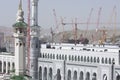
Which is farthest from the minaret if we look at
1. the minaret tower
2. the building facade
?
the minaret tower

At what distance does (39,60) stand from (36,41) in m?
1.51

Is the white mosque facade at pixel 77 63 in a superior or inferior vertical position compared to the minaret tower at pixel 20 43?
inferior

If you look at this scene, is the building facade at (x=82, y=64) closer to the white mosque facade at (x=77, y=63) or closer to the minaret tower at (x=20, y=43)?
the white mosque facade at (x=77, y=63)

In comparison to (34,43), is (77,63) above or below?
below

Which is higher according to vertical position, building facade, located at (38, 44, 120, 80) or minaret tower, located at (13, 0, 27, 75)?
minaret tower, located at (13, 0, 27, 75)

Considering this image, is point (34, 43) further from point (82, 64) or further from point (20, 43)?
point (20, 43)

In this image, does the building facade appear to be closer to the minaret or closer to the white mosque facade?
the white mosque facade

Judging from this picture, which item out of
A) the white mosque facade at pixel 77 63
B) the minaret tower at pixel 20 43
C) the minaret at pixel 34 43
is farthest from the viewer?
the minaret at pixel 34 43

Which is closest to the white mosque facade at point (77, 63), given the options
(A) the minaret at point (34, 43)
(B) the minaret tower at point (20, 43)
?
(A) the minaret at point (34, 43)

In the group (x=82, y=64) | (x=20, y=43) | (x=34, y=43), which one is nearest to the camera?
(x=20, y=43)

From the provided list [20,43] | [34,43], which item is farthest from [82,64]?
[20,43]

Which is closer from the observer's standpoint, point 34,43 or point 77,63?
point 77,63

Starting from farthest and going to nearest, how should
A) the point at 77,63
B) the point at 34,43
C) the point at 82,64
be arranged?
1. the point at 34,43
2. the point at 77,63
3. the point at 82,64

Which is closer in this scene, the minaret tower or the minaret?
the minaret tower
